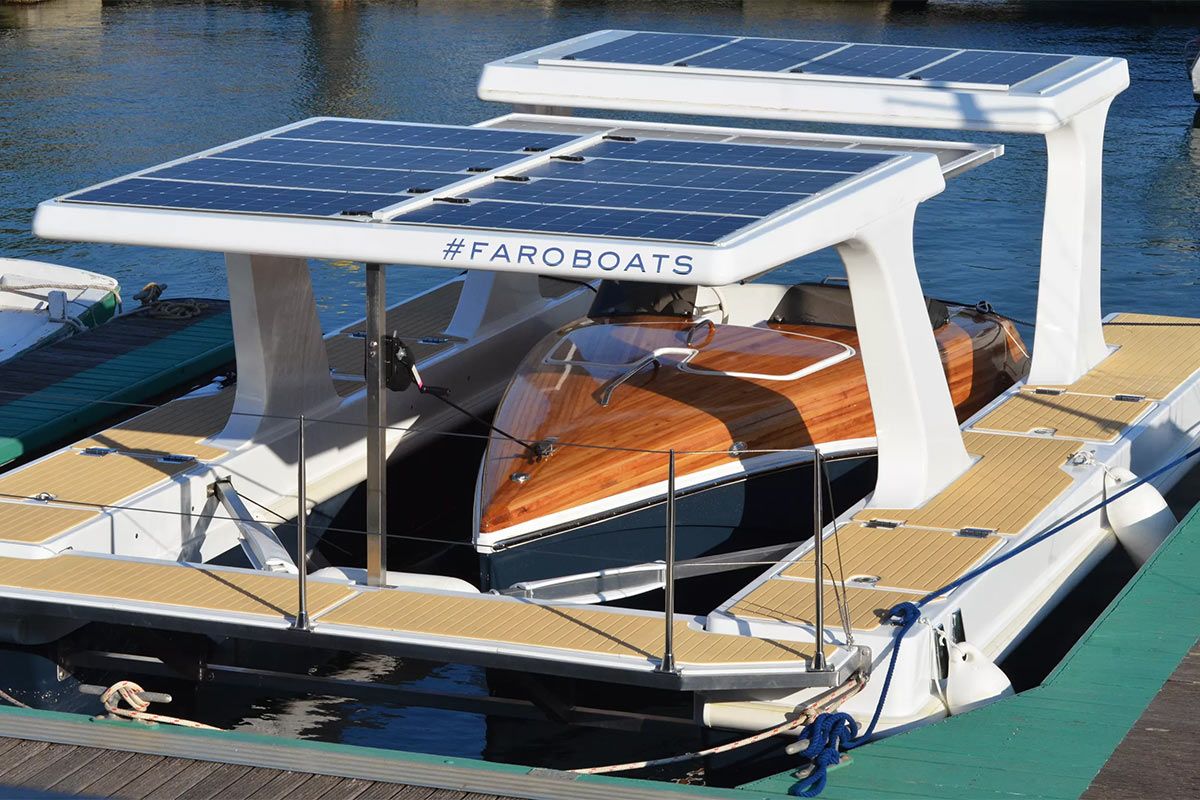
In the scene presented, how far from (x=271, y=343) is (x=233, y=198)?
1.72 metres

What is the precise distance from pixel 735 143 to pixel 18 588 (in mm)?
4390

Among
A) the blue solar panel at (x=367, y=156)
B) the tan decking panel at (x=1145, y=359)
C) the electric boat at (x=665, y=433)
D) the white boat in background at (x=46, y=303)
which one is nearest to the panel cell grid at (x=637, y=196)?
the blue solar panel at (x=367, y=156)

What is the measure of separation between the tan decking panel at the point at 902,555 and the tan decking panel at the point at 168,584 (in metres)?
2.29

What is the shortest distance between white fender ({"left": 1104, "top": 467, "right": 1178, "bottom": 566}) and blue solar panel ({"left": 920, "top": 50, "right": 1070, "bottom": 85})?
2.53m

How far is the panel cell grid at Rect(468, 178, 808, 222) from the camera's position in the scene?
8172mm

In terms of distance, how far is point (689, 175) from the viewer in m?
8.92

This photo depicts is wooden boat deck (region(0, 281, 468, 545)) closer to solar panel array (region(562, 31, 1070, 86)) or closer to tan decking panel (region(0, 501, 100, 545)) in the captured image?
tan decking panel (region(0, 501, 100, 545))

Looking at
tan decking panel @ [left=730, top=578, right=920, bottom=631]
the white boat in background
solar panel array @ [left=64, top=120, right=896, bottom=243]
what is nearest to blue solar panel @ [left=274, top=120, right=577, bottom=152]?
solar panel array @ [left=64, top=120, right=896, bottom=243]

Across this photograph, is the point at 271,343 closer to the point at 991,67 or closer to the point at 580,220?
the point at 580,220

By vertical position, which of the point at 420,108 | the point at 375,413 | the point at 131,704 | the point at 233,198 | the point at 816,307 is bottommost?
the point at 420,108

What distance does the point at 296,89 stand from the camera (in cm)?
3122

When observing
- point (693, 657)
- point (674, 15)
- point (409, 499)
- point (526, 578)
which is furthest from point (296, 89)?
point (693, 657)

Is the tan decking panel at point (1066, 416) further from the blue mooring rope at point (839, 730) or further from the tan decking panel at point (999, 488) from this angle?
the blue mooring rope at point (839, 730)

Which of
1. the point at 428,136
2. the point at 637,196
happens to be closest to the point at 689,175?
the point at 637,196
